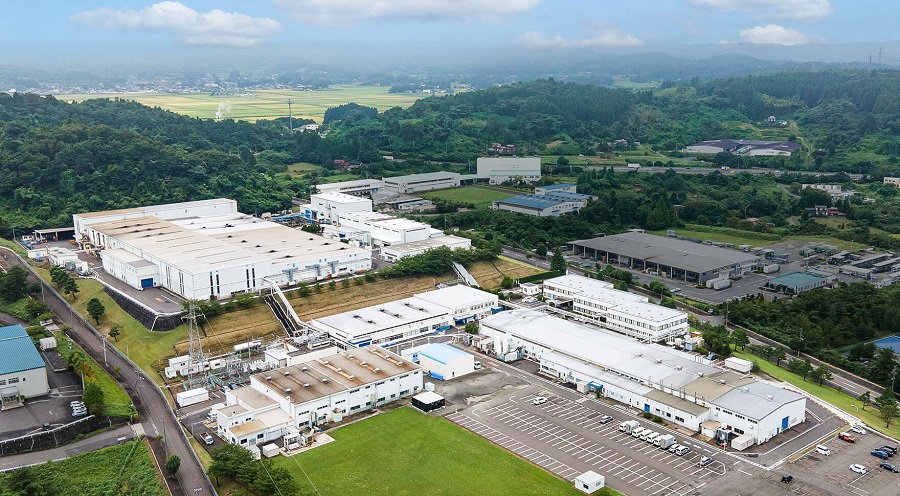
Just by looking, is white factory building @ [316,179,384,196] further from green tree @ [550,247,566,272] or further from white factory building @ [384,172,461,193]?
green tree @ [550,247,566,272]

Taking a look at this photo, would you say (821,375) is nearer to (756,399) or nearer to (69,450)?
(756,399)

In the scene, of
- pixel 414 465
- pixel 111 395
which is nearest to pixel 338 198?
pixel 111 395

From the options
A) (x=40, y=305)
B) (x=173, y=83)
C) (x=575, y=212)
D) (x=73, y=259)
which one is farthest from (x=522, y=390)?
(x=173, y=83)

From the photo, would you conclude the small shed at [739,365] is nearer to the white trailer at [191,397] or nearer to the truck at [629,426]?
the truck at [629,426]

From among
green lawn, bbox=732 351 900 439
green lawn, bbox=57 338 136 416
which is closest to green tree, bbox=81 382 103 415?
green lawn, bbox=57 338 136 416

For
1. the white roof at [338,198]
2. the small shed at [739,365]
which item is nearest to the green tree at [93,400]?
the small shed at [739,365]
